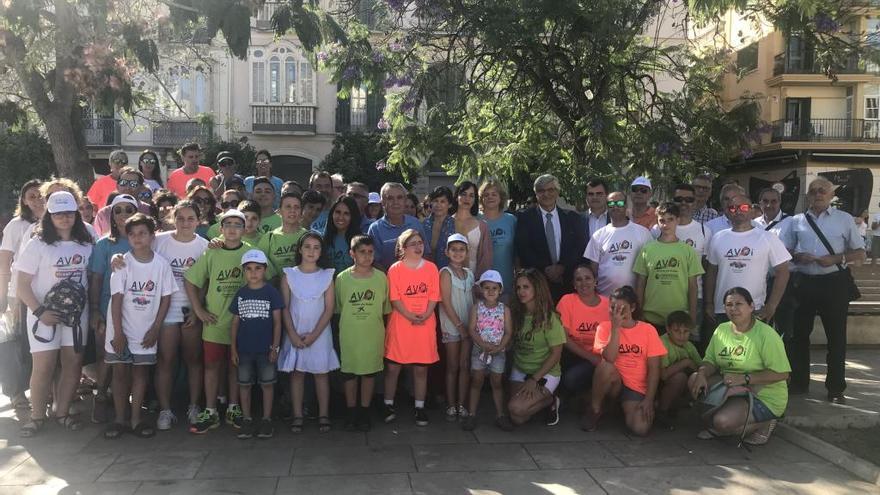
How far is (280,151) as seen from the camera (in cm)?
2827

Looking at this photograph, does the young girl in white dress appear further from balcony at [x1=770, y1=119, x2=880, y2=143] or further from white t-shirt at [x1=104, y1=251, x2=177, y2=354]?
balcony at [x1=770, y1=119, x2=880, y2=143]

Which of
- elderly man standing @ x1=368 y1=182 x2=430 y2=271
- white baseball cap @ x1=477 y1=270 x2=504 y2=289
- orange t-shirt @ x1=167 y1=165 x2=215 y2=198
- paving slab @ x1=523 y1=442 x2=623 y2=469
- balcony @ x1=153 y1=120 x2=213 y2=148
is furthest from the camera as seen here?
balcony @ x1=153 y1=120 x2=213 y2=148

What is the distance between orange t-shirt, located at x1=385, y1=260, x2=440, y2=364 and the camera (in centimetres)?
571

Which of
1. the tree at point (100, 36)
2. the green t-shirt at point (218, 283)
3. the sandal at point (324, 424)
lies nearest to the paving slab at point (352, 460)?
the sandal at point (324, 424)

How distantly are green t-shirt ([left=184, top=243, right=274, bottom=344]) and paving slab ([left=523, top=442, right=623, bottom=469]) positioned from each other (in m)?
2.62

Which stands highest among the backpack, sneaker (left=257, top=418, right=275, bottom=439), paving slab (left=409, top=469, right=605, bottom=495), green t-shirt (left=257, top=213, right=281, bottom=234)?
green t-shirt (left=257, top=213, right=281, bottom=234)

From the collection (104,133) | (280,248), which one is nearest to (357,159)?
(104,133)

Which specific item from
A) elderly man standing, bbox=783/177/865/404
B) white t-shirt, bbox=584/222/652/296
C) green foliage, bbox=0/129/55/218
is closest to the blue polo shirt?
white t-shirt, bbox=584/222/652/296

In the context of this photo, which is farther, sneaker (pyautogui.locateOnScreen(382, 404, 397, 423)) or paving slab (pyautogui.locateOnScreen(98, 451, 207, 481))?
sneaker (pyautogui.locateOnScreen(382, 404, 397, 423))

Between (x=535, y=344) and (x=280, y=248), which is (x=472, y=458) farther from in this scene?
(x=280, y=248)

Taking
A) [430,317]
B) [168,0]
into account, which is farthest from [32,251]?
[430,317]

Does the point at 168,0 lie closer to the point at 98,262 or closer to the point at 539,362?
the point at 98,262

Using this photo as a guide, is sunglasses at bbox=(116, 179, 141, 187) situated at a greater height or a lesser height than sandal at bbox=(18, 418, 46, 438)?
greater

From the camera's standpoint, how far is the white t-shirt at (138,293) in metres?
5.38
